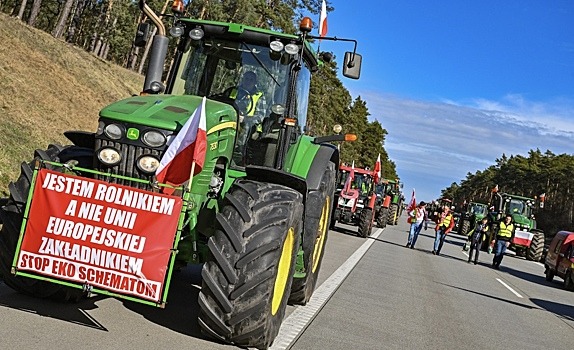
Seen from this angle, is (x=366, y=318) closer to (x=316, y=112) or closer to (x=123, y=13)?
(x=316, y=112)

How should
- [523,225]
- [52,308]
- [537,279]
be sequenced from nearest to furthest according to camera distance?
[52,308], [537,279], [523,225]

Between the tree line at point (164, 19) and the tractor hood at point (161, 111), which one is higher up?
the tree line at point (164, 19)

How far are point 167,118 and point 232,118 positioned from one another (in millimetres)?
1050

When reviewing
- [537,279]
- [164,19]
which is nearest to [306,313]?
[537,279]

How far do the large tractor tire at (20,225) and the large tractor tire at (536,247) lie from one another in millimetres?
26392

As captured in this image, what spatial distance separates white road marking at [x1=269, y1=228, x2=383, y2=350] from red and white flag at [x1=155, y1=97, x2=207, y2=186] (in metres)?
1.77

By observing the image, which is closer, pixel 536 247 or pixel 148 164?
pixel 148 164

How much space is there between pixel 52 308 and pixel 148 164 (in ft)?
5.13

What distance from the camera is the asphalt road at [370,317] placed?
5.79 meters

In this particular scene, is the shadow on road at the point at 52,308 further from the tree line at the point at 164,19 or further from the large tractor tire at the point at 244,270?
the tree line at the point at 164,19

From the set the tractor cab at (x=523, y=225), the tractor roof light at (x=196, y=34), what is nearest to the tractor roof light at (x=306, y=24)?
the tractor roof light at (x=196, y=34)

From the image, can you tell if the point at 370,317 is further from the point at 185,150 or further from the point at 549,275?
the point at 549,275

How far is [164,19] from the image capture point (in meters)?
29.9

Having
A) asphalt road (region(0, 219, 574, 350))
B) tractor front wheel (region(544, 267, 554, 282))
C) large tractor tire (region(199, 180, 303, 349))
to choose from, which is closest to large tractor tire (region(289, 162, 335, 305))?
asphalt road (region(0, 219, 574, 350))
